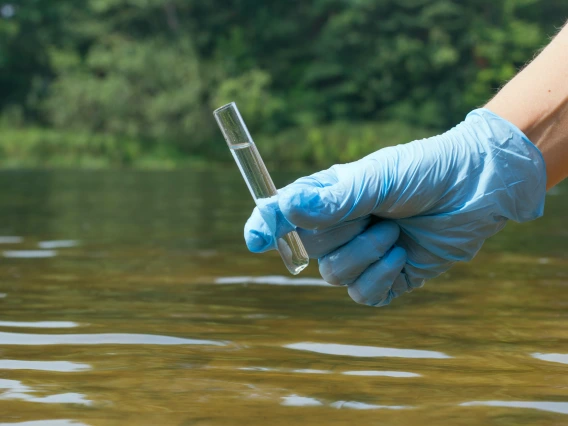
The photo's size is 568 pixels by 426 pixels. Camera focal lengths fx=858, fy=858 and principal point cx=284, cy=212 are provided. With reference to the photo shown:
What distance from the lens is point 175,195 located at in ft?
33.4

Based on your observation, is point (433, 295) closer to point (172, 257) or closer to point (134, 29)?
point (172, 257)

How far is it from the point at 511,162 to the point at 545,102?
0.49 ft

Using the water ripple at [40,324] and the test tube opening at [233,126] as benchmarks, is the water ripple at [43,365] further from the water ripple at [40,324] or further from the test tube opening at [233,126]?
the test tube opening at [233,126]

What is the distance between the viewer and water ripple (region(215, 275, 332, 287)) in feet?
11.0

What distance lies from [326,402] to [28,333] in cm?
100

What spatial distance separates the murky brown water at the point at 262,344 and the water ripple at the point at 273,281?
11 millimetres

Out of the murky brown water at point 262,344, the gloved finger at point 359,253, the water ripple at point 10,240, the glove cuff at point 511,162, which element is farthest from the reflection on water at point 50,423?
the water ripple at point 10,240

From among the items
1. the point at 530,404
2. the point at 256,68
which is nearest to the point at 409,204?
the point at 530,404

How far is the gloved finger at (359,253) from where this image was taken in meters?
2.00

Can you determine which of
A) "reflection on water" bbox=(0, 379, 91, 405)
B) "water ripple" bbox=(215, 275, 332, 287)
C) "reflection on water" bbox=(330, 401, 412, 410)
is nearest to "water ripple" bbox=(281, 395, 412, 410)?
"reflection on water" bbox=(330, 401, 412, 410)

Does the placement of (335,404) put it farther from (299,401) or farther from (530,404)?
(530,404)

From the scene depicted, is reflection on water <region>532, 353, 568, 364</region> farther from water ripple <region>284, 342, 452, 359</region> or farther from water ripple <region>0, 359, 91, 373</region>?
water ripple <region>0, 359, 91, 373</region>

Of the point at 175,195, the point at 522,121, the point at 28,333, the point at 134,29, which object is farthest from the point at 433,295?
the point at 134,29

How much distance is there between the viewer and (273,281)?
11.2 ft
